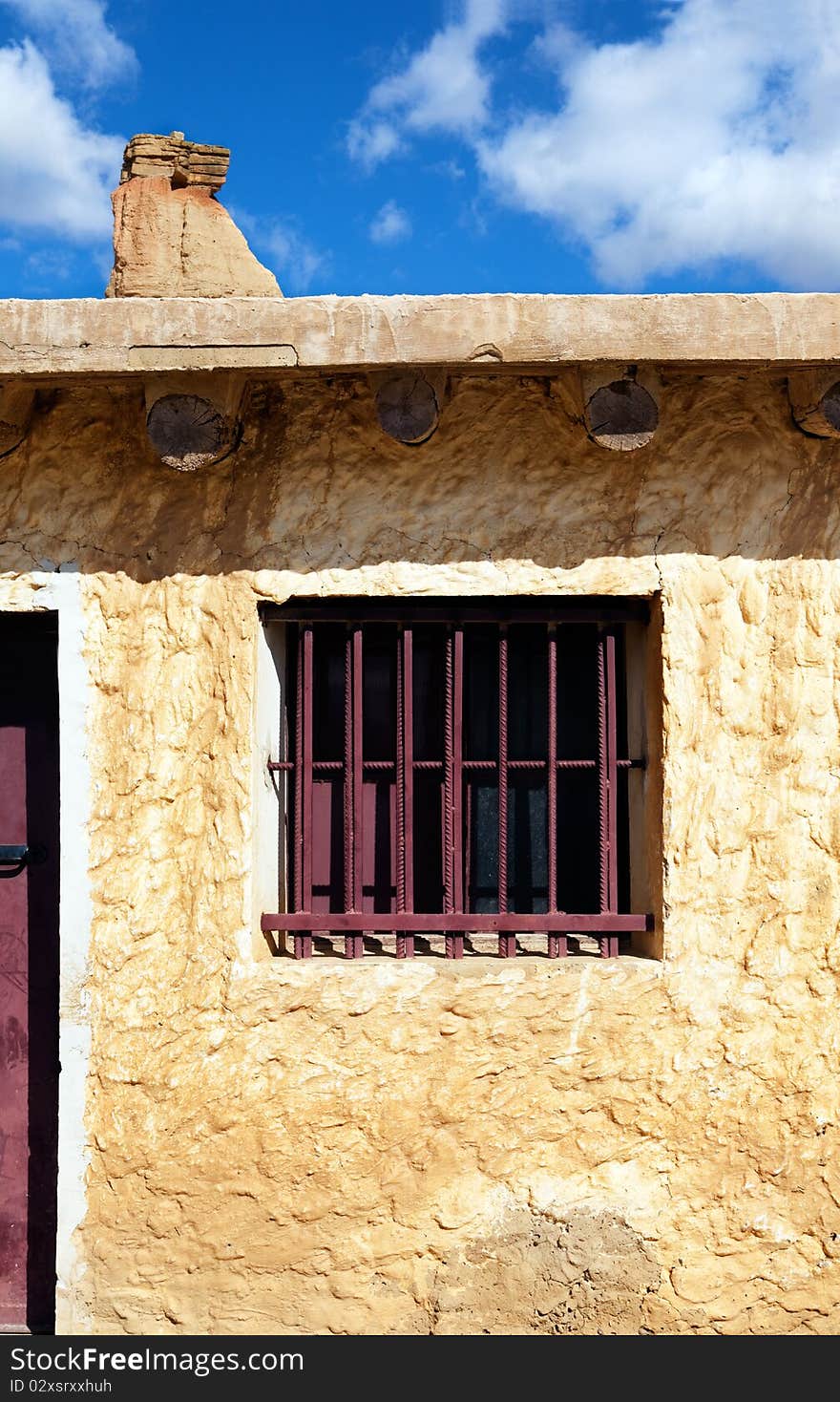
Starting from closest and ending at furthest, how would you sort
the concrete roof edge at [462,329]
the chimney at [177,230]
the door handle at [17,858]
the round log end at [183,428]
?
the concrete roof edge at [462,329]
the round log end at [183,428]
the door handle at [17,858]
the chimney at [177,230]

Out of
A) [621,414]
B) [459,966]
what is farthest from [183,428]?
[459,966]

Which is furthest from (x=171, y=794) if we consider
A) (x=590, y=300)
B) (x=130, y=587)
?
(x=590, y=300)

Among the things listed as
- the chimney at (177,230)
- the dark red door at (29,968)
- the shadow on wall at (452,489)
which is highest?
the chimney at (177,230)

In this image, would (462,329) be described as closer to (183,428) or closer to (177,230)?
(183,428)

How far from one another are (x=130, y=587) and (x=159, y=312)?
2.32 ft

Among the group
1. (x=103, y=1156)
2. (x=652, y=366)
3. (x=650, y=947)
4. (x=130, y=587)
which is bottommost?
(x=103, y=1156)

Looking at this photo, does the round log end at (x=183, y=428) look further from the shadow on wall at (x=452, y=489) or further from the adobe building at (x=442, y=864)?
the shadow on wall at (x=452, y=489)

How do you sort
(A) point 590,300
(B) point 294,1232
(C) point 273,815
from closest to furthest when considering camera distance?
(A) point 590,300 < (B) point 294,1232 < (C) point 273,815

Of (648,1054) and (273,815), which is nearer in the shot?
(648,1054)

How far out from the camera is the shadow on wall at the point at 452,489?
8.47 ft

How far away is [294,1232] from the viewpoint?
2.49 m

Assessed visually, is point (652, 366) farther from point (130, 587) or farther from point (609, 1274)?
point (609, 1274)

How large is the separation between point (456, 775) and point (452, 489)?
0.79 meters

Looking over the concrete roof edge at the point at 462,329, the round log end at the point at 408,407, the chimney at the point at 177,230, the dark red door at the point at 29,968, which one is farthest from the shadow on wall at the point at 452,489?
the chimney at the point at 177,230
